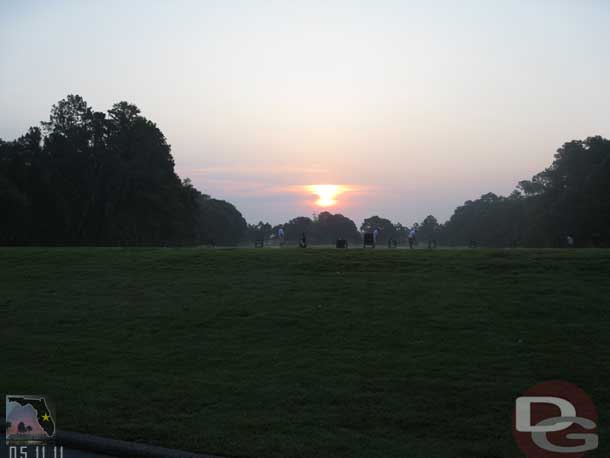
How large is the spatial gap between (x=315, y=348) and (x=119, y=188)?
54480mm

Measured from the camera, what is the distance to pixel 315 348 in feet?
39.5

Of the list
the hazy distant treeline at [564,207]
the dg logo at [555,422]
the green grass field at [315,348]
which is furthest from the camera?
the hazy distant treeline at [564,207]

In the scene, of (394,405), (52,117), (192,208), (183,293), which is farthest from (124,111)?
(394,405)

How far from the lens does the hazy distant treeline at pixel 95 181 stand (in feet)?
195

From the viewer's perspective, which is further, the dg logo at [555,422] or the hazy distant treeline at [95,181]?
the hazy distant treeline at [95,181]

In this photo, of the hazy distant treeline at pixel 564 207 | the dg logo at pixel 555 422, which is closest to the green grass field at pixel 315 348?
the dg logo at pixel 555 422

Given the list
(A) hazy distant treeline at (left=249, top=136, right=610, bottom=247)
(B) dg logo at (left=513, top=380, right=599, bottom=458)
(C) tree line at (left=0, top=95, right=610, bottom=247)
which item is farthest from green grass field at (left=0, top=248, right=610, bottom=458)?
(C) tree line at (left=0, top=95, right=610, bottom=247)

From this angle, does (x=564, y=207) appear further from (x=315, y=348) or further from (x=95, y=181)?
(x=315, y=348)

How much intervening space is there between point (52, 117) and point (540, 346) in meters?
64.7

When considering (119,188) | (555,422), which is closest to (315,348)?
(555,422)

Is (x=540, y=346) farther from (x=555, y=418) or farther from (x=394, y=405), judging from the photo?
(x=394, y=405)

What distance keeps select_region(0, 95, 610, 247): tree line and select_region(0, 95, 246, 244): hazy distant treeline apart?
0.34 ft

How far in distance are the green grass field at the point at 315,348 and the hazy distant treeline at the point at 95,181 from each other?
131 feet

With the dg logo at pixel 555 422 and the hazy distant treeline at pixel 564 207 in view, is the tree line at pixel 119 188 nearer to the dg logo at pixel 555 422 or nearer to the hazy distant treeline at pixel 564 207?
the hazy distant treeline at pixel 564 207
